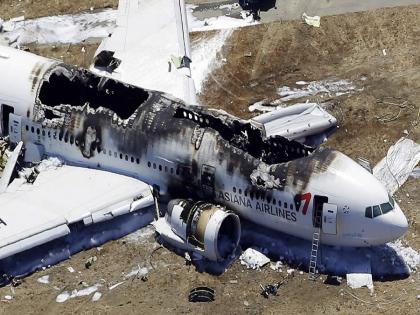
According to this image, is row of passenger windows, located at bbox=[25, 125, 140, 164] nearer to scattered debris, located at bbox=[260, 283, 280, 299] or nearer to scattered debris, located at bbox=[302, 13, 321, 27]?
scattered debris, located at bbox=[260, 283, 280, 299]

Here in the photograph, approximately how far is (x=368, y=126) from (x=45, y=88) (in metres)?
18.3

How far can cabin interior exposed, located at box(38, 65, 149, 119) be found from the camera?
42500 mm

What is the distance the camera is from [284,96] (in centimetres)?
4928

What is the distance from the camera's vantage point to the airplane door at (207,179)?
39.3 metres

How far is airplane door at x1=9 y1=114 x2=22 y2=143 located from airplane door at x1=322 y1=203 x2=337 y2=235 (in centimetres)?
1715

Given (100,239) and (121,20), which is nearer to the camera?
(100,239)

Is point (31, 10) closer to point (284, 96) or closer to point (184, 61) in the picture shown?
point (184, 61)

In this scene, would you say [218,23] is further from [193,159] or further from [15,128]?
[193,159]

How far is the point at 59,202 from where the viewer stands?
133 ft

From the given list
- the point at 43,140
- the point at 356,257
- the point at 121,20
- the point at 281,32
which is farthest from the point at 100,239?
the point at 281,32

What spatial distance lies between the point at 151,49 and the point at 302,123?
34.7 ft

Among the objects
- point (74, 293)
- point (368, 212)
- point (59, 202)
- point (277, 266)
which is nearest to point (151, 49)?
point (59, 202)

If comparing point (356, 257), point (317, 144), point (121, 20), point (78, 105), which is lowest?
point (356, 257)

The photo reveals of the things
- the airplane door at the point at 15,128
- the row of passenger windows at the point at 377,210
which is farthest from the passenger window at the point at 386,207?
the airplane door at the point at 15,128
